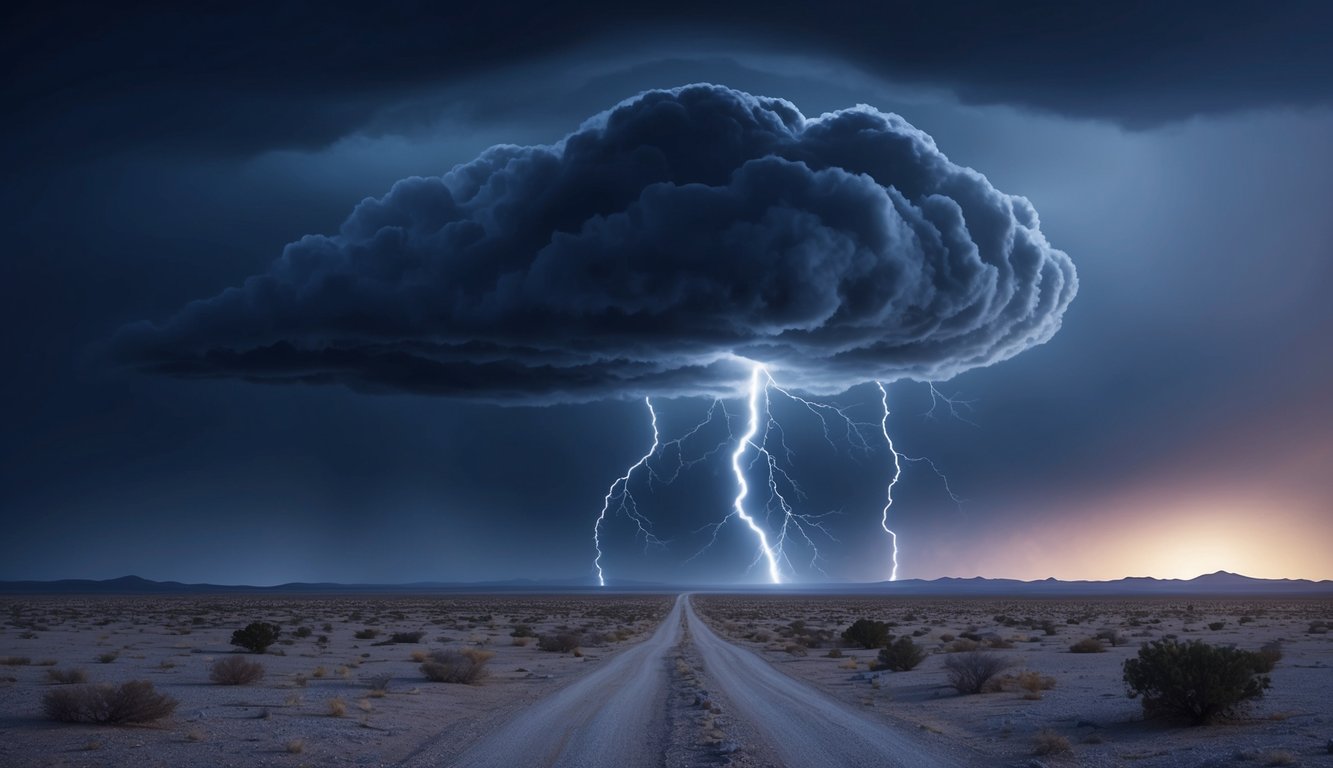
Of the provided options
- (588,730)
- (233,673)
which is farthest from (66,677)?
(588,730)

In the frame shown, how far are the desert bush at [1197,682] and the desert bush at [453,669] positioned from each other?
1697 centimetres

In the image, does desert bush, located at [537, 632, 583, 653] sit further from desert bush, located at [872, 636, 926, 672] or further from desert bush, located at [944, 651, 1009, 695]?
desert bush, located at [944, 651, 1009, 695]

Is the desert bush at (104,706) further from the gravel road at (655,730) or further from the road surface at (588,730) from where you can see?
the road surface at (588,730)

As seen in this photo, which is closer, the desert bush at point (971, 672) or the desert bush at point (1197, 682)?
the desert bush at point (1197, 682)

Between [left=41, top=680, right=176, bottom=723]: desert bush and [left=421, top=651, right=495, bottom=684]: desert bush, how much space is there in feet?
34.9

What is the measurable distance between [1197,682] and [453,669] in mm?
18191

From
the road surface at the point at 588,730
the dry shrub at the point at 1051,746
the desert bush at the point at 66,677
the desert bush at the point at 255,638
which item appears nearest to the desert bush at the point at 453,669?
the road surface at the point at 588,730

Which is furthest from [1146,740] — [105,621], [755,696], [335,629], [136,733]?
[105,621]

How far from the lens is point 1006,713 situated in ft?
66.7

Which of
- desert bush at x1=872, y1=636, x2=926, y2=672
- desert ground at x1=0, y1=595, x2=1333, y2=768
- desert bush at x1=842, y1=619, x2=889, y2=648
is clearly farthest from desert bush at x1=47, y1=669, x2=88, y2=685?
desert bush at x1=842, y1=619, x2=889, y2=648

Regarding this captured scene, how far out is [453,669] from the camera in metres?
27.3

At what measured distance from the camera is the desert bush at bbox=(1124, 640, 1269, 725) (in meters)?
16.9

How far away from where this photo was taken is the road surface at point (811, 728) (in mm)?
14523

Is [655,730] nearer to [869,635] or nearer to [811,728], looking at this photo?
[811,728]
